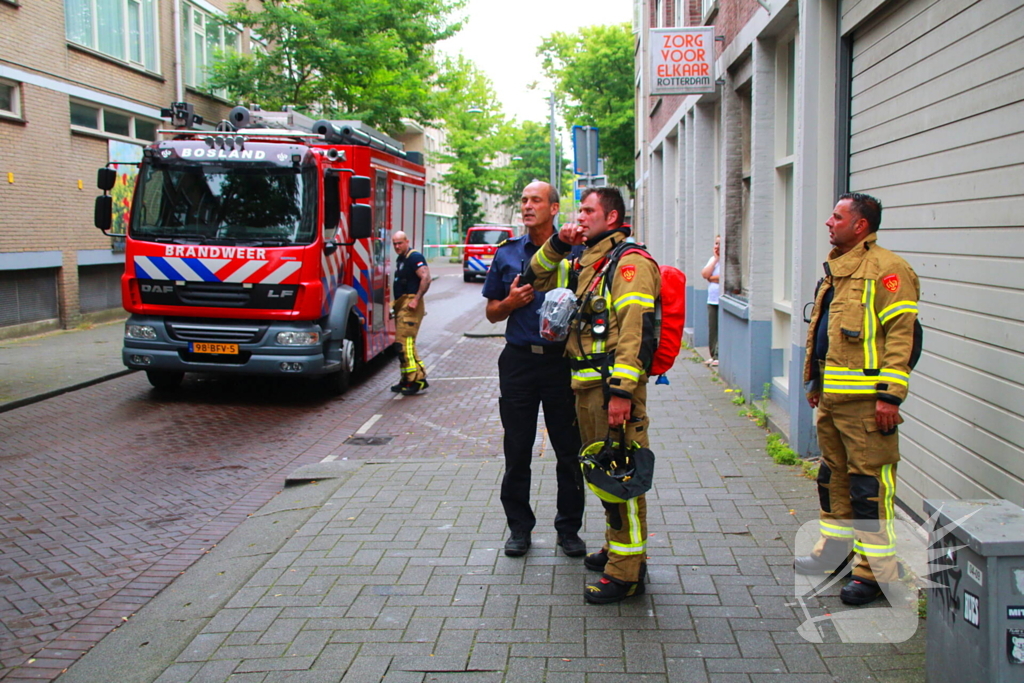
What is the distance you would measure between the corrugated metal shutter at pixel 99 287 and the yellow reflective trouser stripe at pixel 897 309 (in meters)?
17.2

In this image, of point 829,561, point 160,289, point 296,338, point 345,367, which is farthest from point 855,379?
point 160,289

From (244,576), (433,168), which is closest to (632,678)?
(244,576)

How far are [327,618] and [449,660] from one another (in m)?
0.77

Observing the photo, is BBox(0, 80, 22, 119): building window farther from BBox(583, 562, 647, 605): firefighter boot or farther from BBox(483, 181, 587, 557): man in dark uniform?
BBox(583, 562, 647, 605): firefighter boot

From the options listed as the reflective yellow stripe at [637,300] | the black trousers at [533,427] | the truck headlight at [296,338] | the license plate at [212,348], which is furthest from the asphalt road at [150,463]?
the reflective yellow stripe at [637,300]

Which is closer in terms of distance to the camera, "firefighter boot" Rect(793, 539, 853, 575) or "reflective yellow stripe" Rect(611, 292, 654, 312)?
"reflective yellow stripe" Rect(611, 292, 654, 312)

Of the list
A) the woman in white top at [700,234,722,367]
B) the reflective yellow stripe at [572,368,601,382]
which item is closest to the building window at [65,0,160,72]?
the woman in white top at [700,234,722,367]

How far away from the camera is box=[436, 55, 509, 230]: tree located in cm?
5481

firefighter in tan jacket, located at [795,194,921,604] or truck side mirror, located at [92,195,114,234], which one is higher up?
truck side mirror, located at [92,195,114,234]

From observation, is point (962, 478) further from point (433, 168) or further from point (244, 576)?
point (433, 168)

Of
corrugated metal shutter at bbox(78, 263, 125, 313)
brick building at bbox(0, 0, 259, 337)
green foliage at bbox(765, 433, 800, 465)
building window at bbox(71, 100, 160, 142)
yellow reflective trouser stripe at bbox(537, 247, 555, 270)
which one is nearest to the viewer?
yellow reflective trouser stripe at bbox(537, 247, 555, 270)

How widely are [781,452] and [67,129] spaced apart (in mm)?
15435

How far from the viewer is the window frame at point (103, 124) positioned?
17766 millimetres

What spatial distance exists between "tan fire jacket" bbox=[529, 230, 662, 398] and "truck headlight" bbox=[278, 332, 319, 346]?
607cm
